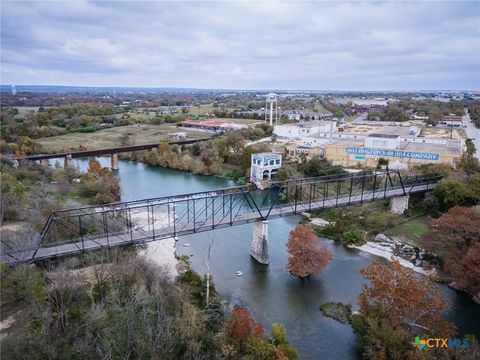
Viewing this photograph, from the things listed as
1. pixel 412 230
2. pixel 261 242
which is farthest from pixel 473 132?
pixel 261 242

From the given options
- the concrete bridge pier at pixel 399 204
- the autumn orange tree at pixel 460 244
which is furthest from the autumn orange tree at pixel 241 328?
the concrete bridge pier at pixel 399 204

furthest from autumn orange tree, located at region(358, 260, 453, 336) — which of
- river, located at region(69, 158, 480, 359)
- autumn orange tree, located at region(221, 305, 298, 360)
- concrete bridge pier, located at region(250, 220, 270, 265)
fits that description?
concrete bridge pier, located at region(250, 220, 270, 265)

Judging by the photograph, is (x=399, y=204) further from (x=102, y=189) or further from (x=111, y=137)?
(x=111, y=137)

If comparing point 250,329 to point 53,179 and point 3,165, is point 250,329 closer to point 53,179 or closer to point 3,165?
point 53,179

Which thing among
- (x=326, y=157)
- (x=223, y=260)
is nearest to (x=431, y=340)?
(x=223, y=260)

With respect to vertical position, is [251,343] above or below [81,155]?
below

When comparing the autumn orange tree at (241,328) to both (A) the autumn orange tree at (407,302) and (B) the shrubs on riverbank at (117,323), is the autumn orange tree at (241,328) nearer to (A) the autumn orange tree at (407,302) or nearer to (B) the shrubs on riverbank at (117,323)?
(B) the shrubs on riverbank at (117,323)

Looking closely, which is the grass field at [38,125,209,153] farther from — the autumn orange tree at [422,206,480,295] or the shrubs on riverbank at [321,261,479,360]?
the shrubs on riverbank at [321,261,479,360]
